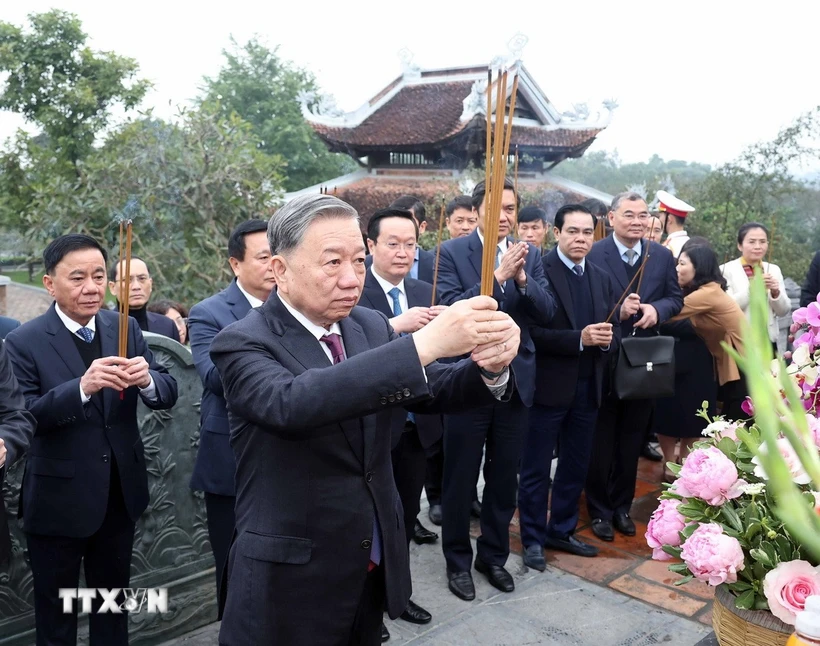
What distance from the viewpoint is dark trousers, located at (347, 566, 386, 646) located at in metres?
1.70

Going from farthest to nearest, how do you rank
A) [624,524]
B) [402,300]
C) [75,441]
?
[624,524], [402,300], [75,441]

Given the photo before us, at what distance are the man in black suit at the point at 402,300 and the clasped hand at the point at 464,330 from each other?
1.55 metres

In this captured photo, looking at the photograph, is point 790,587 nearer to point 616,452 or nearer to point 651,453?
point 616,452

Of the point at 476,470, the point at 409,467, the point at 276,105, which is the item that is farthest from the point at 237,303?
the point at 276,105

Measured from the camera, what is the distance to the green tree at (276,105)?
2614 cm

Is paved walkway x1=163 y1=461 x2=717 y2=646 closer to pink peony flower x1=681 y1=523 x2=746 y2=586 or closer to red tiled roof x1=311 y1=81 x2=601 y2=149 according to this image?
pink peony flower x1=681 y1=523 x2=746 y2=586

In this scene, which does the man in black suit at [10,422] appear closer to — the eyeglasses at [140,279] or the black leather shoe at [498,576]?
the eyeglasses at [140,279]

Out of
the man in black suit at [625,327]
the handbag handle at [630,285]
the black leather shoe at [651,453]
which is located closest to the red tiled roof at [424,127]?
the black leather shoe at [651,453]

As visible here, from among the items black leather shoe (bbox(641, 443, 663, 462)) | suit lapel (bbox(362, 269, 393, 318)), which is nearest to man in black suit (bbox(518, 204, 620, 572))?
suit lapel (bbox(362, 269, 393, 318))

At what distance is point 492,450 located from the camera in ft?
10.8

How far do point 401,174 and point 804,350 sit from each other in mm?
15090

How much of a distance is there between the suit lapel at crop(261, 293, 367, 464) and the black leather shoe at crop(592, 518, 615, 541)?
2713 millimetres

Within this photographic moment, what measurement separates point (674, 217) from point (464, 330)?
4484 mm

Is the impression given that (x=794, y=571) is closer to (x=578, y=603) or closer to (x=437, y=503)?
(x=578, y=603)
